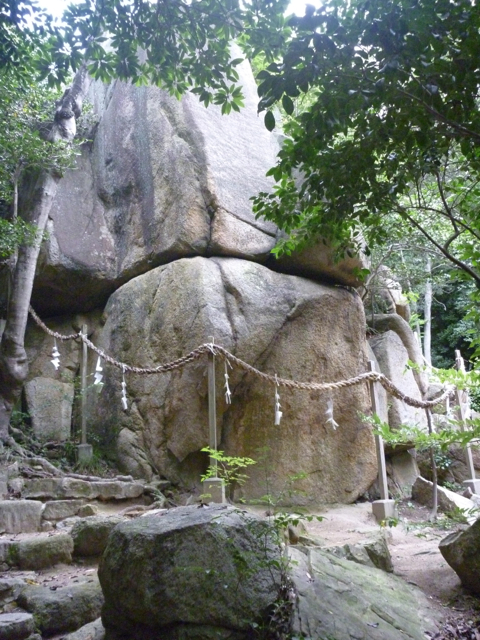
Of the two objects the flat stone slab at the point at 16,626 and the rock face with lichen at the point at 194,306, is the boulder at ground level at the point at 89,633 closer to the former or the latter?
the flat stone slab at the point at 16,626

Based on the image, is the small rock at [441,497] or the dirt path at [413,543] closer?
the dirt path at [413,543]

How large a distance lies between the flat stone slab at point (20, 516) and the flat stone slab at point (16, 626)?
2.31m

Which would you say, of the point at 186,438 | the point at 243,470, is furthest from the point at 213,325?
the point at 243,470

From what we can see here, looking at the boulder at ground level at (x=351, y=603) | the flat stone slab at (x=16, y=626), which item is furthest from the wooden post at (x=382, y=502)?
the flat stone slab at (x=16, y=626)

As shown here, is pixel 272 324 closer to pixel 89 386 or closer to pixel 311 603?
pixel 89 386

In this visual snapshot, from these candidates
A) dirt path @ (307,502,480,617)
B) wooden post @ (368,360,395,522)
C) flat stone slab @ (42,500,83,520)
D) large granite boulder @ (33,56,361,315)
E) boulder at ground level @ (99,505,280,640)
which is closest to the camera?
boulder at ground level @ (99,505,280,640)

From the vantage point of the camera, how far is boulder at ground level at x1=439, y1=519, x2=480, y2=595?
410 centimetres

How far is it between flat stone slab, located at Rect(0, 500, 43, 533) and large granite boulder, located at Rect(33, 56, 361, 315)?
14.8ft

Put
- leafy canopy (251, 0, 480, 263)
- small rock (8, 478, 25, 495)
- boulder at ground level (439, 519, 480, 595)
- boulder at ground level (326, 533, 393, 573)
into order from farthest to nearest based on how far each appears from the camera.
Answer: small rock (8, 478, 25, 495)
boulder at ground level (326, 533, 393, 573)
boulder at ground level (439, 519, 480, 595)
leafy canopy (251, 0, 480, 263)

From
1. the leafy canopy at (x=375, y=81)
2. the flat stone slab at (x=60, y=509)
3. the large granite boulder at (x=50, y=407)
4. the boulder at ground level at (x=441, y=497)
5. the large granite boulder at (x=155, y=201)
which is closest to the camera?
the leafy canopy at (x=375, y=81)

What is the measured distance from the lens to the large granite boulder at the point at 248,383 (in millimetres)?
7820

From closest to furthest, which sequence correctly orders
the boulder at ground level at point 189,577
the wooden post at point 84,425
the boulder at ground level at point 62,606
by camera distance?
the boulder at ground level at point 189,577 → the boulder at ground level at point 62,606 → the wooden post at point 84,425

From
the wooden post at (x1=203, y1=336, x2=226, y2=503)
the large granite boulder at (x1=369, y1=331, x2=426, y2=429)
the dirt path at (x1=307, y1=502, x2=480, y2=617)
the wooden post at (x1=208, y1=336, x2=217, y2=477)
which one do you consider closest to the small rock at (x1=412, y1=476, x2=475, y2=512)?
the dirt path at (x1=307, y1=502, x2=480, y2=617)

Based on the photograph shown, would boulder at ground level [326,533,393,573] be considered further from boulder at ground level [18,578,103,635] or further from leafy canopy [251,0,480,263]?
leafy canopy [251,0,480,263]
